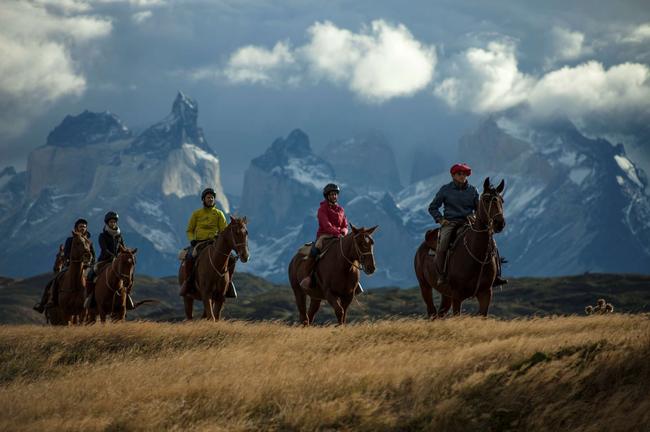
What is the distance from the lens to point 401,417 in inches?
695

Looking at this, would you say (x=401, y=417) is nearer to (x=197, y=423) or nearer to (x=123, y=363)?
(x=197, y=423)

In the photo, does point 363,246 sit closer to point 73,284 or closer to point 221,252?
point 221,252

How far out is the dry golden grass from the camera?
16984mm

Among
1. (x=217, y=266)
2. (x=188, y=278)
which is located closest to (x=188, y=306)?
(x=188, y=278)

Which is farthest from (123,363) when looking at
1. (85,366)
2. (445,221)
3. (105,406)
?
(445,221)

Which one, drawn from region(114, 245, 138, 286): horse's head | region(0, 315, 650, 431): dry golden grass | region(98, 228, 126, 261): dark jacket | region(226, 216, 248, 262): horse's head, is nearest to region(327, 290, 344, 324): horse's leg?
region(0, 315, 650, 431): dry golden grass

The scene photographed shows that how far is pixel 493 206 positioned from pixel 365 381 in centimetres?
712

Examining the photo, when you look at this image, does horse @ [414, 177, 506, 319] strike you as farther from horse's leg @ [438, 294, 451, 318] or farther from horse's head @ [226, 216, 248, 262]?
horse's head @ [226, 216, 248, 262]

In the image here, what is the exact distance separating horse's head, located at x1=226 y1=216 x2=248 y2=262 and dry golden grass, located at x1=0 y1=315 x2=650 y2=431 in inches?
133

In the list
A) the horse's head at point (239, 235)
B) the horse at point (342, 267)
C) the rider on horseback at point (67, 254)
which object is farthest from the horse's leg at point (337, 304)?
the rider on horseback at point (67, 254)

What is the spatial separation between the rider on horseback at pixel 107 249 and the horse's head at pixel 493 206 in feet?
42.9

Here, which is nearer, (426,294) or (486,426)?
(486,426)

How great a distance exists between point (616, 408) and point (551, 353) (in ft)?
9.48

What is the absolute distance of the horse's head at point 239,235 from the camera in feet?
97.2
